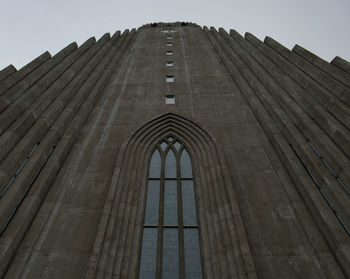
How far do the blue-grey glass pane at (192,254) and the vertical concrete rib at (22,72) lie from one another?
10162 millimetres

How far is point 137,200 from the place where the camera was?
1141 centimetres

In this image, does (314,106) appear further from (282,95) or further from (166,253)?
(166,253)

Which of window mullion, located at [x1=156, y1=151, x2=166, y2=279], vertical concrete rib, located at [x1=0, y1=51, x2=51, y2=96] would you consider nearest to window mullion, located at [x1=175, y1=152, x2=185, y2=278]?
window mullion, located at [x1=156, y1=151, x2=166, y2=279]

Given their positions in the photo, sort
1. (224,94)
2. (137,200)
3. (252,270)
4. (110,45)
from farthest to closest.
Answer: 1. (110,45)
2. (224,94)
3. (137,200)
4. (252,270)

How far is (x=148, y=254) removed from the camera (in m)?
9.79

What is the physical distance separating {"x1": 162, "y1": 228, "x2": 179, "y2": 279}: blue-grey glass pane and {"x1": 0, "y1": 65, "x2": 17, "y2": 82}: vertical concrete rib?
34.5ft

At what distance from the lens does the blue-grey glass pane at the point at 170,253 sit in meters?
9.15

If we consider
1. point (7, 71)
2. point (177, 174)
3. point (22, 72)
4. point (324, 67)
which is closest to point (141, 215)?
point (177, 174)

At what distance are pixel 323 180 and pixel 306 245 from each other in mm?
2521

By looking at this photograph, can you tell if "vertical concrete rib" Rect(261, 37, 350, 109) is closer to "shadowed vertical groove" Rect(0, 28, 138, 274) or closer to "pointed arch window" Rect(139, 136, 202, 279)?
"pointed arch window" Rect(139, 136, 202, 279)

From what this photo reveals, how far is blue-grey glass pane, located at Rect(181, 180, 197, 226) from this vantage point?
10.9 m

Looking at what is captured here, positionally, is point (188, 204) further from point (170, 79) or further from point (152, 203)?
point (170, 79)

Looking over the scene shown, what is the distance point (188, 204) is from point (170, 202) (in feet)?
2.58

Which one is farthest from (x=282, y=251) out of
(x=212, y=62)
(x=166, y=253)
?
(x=212, y=62)
